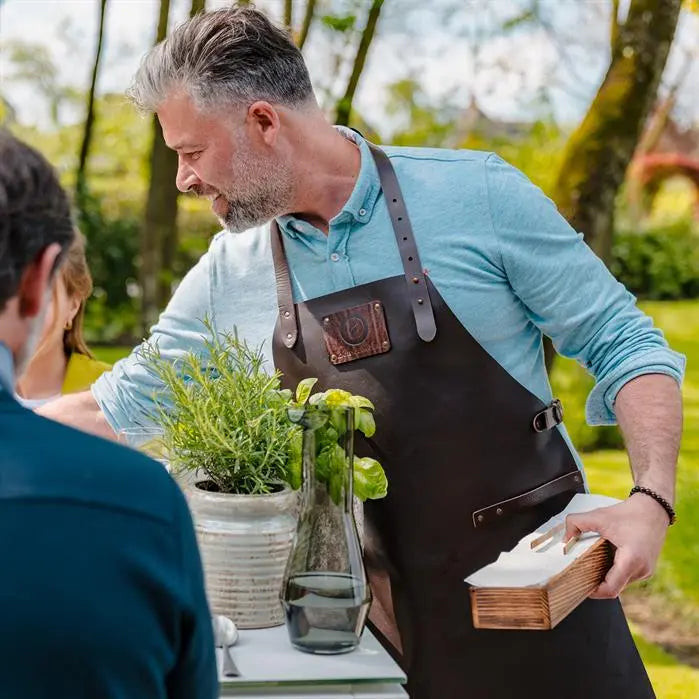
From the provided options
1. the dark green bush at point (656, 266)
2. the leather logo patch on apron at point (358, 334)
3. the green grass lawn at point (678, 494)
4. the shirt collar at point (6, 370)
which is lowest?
the dark green bush at point (656, 266)

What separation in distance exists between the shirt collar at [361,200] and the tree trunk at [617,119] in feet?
8.92

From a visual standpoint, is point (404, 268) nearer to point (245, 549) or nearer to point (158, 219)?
point (245, 549)

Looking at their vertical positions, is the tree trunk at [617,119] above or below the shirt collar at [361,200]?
below

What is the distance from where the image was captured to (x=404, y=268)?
84.7 inches

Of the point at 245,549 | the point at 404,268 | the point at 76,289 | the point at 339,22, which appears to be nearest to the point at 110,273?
the point at 339,22

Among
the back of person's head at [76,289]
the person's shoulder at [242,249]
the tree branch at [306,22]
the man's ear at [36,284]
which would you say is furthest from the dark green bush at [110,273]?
the man's ear at [36,284]

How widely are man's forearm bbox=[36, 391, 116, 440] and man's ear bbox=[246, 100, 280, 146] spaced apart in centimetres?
58

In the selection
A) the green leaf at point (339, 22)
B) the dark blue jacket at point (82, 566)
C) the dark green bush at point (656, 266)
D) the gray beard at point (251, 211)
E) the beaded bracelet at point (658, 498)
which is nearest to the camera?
the dark blue jacket at point (82, 566)

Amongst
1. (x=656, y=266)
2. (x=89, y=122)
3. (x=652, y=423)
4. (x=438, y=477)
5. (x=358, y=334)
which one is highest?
(x=358, y=334)

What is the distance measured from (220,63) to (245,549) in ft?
3.13

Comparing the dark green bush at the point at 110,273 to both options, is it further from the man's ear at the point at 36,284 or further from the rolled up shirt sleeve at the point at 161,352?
the man's ear at the point at 36,284

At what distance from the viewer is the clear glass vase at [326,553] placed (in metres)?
1.54

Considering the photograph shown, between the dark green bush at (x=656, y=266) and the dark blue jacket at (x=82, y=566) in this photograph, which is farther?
the dark green bush at (x=656, y=266)

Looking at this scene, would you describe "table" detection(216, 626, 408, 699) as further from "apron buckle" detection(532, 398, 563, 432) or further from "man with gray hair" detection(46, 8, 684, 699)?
"apron buckle" detection(532, 398, 563, 432)
